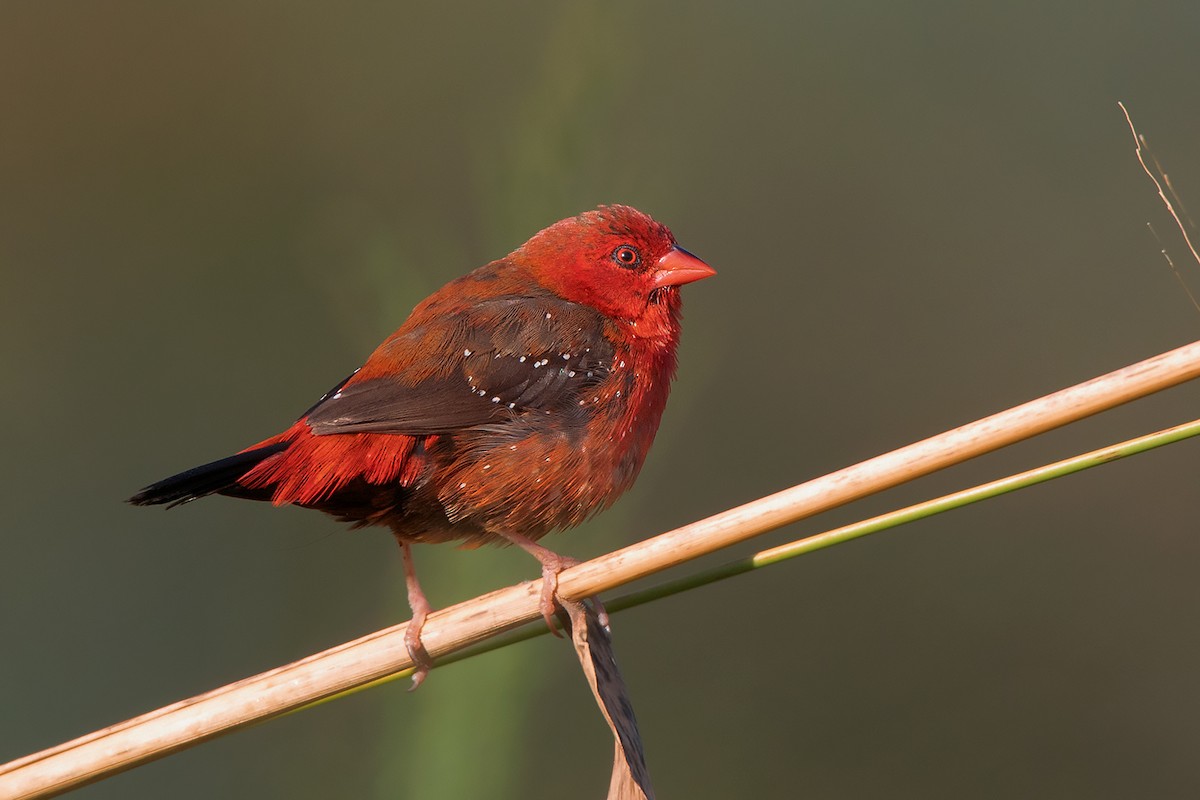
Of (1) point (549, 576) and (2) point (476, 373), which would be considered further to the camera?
(2) point (476, 373)

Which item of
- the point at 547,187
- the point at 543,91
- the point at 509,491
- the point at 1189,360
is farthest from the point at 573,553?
the point at 1189,360

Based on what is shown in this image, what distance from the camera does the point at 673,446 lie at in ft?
11.1

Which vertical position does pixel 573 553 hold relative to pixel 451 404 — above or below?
below

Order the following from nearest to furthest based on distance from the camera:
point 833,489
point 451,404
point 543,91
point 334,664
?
point 833,489 < point 334,664 < point 451,404 < point 543,91

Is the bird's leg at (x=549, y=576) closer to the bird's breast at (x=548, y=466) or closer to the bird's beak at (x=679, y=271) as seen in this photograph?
the bird's breast at (x=548, y=466)

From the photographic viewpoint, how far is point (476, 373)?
7.44 feet

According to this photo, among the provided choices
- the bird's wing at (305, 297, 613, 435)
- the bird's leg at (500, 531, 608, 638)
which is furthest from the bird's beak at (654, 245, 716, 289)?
the bird's leg at (500, 531, 608, 638)

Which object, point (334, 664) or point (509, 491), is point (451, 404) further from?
point (334, 664)

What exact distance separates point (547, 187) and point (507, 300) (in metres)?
0.32

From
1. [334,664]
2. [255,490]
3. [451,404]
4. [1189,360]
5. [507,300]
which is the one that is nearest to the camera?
[1189,360]

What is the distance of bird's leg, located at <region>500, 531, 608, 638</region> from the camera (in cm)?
173

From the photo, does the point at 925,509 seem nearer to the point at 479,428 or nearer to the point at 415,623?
the point at 415,623

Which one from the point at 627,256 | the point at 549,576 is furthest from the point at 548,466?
the point at 627,256

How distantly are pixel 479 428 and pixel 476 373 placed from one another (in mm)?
113
